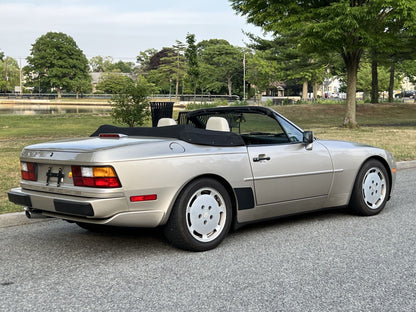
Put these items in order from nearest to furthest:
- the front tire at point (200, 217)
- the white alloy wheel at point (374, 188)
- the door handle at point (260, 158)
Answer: the front tire at point (200, 217), the door handle at point (260, 158), the white alloy wheel at point (374, 188)

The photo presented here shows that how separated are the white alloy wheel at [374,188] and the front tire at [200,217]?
6.66ft

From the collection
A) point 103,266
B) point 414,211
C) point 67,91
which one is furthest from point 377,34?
point 67,91

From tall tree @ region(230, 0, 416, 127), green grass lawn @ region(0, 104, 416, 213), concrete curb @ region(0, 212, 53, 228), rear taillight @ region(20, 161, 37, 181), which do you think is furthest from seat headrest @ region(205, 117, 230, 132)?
tall tree @ region(230, 0, 416, 127)

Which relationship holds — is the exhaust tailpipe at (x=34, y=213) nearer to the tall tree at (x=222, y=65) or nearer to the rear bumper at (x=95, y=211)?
the rear bumper at (x=95, y=211)

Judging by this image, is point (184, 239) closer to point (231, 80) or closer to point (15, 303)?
point (15, 303)

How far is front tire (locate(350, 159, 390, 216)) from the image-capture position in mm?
5852

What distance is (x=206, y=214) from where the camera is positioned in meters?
4.54

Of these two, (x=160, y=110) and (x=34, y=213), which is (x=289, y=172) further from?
(x=160, y=110)

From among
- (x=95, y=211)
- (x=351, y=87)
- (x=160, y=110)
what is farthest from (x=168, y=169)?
(x=351, y=87)

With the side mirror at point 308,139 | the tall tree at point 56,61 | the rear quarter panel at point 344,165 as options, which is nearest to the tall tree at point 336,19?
the rear quarter panel at point 344,165

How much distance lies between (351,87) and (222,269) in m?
19.5

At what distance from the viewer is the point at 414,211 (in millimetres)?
6379

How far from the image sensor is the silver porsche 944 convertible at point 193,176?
416cm

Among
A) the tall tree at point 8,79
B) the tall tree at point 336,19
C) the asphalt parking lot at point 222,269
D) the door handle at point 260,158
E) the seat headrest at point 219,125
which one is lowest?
the asphalt parking lot at point 222,269
